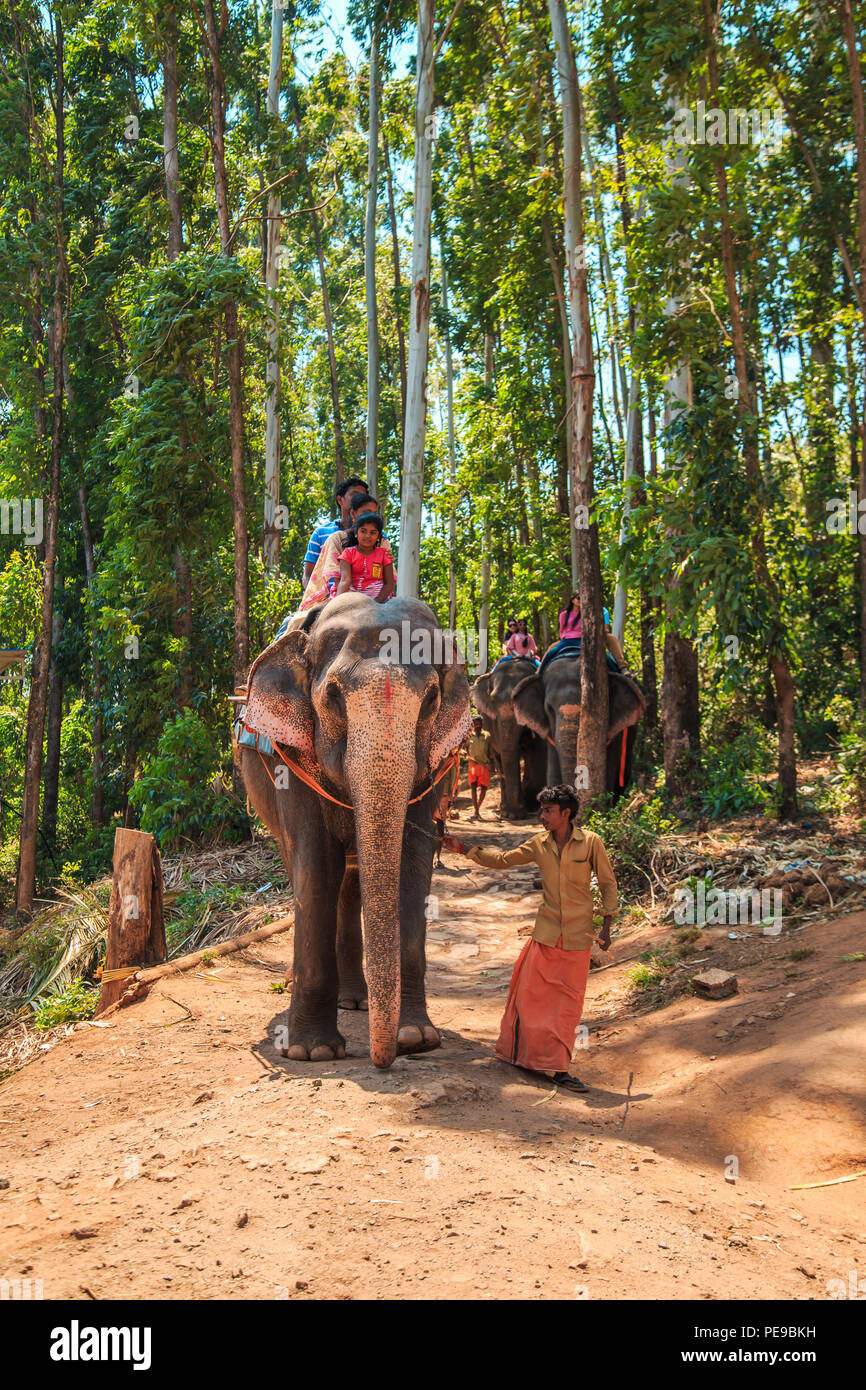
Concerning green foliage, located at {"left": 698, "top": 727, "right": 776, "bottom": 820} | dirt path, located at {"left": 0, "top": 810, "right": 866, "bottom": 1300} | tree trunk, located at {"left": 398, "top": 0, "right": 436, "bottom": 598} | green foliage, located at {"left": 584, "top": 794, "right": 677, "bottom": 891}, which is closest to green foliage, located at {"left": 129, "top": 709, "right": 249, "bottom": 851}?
tree trunk, located at {"left": 398, "top": 0, "right": 436, "bottom": 598}

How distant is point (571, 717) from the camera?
37.9 feet

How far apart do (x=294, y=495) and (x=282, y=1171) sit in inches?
912

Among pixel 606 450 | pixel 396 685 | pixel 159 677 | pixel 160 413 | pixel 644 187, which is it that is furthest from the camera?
pixel 606 450

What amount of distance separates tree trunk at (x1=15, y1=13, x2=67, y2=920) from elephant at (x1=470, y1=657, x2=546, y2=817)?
590 centimetres

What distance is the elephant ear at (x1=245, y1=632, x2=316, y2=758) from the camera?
17.4ft

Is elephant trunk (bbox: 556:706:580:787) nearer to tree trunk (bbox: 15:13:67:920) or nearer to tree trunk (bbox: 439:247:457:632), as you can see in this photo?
tree trunk (bbox: 15:13:67:920)

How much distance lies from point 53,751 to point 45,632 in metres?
5.20

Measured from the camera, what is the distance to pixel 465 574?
2708 cm

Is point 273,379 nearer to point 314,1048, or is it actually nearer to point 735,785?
point 735,785

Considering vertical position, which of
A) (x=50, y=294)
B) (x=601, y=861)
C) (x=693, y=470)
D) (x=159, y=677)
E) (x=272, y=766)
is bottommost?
(x=601, y=861)

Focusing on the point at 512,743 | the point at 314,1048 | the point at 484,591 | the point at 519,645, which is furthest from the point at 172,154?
the point at 314,1048

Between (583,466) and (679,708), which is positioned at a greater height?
(583,466)

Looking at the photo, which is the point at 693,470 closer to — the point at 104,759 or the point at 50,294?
the point at 50,294

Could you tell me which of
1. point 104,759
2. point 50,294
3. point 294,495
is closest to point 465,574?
point 294,495
